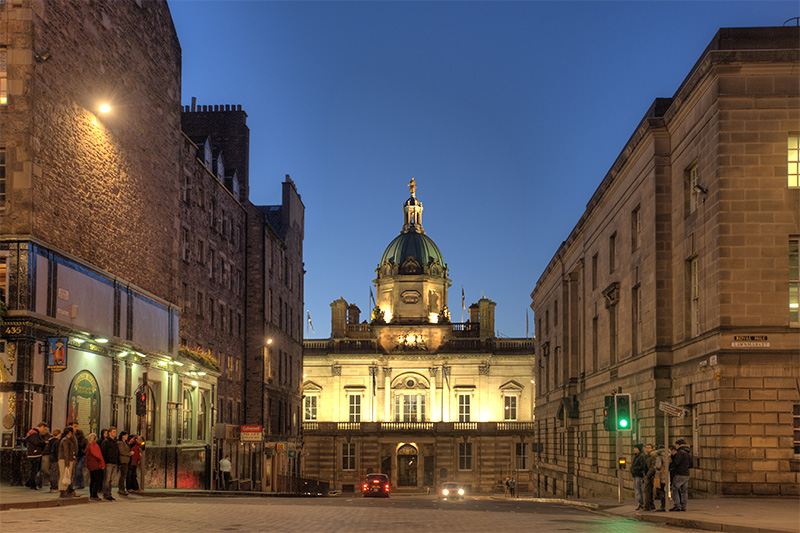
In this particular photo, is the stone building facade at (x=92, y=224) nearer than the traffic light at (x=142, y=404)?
Yes

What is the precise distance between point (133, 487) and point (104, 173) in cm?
Answer: 1069

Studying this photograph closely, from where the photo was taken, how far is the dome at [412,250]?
356 feet

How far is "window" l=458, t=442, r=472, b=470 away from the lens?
308 feet

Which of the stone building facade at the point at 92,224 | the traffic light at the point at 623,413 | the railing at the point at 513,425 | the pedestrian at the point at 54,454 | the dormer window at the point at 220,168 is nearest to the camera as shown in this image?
the pedestrian at the point at 54,454

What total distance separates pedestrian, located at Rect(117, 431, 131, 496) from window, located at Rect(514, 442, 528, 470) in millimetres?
69644

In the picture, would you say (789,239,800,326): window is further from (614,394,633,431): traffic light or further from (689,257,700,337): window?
(614,394,633,431): traffic light

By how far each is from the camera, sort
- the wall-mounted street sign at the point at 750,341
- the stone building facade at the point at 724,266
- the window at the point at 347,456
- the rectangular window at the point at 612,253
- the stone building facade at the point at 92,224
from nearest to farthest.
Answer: the stone building facade at the point at 724,266, the wall-mounted street sign at the point at 750,341, the stone building facade at the point at 92,224, the rectangular window at the point at 612,253, the window at the point at 347,456

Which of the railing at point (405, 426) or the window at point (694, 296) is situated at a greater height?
the window at point (694, 296)

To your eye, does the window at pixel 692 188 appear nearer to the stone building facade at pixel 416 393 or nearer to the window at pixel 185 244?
the window at pixel 185 244

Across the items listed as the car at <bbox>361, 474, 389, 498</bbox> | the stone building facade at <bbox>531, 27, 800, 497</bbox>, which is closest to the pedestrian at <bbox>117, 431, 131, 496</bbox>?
the stone building facade at <bbox>531, 27, 800, 497</bbox>

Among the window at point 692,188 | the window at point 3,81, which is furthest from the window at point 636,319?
the window at point 3,81

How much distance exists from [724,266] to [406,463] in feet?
238

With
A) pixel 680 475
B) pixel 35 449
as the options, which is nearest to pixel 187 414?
pixel 35 449

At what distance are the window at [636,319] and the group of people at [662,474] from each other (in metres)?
11.1
